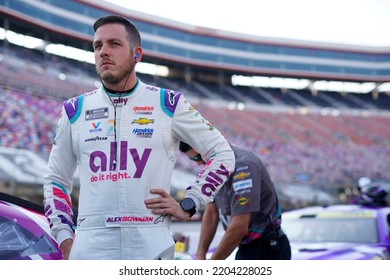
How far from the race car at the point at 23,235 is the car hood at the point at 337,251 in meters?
1.85

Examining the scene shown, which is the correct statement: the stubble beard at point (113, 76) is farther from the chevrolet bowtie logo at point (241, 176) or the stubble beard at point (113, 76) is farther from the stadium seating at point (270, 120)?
the stadium seating at point (270, 120)

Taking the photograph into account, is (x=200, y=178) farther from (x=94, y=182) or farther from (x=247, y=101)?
(x=247, y=101)

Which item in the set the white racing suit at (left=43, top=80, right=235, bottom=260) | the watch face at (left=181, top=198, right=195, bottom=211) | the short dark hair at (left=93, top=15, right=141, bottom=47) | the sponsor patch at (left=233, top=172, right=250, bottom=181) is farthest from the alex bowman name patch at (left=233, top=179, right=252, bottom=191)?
the short dark hair at (left=93, top=15, right=141, bottom=47)

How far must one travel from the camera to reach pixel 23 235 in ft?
5.89

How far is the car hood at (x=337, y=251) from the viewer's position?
322 centimetres

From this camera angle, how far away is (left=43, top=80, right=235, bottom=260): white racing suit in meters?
1.47

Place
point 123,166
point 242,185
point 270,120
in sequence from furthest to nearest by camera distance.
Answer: point 270,120 < point 242,185 < point 123,166

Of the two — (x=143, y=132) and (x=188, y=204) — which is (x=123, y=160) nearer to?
(x=143, y=132)

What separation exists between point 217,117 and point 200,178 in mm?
23137

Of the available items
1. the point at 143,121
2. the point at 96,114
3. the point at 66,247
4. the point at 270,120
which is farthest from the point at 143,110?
the point at 270,120

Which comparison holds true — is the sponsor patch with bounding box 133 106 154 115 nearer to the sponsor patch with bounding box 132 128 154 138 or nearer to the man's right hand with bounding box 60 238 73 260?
the sponsor patch with bounding box 132 128 154 138

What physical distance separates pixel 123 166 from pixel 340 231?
9.30ft

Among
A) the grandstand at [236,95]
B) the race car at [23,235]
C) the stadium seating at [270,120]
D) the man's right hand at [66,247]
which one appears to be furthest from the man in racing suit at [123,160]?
the stadium seating at [270,120]

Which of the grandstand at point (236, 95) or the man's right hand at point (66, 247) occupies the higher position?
the grandstand at point (236, 95)
